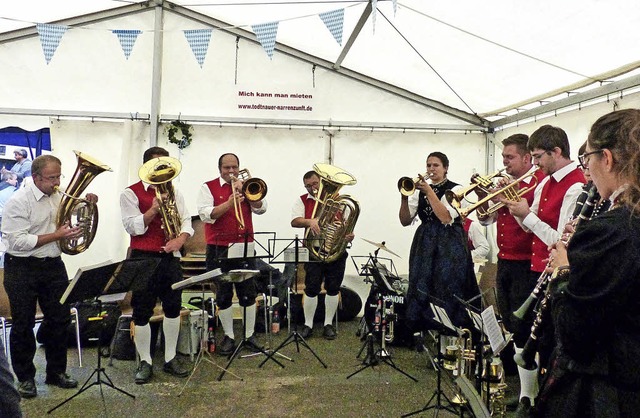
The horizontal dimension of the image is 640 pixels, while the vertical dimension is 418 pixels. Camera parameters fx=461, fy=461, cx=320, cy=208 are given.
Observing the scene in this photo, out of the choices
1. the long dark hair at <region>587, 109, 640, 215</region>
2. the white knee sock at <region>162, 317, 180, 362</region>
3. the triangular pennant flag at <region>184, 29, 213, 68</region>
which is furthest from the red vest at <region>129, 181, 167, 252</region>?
the long dark hair at <region>587, 109, 640, 215</region>

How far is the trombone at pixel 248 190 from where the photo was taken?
493 centimetres

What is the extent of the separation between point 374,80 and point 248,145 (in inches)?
88.2

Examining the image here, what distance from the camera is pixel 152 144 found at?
670cm

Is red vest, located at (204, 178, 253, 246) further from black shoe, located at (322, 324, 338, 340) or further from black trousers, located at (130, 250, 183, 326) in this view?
black shoe, located at (322, 324, 338, 340)

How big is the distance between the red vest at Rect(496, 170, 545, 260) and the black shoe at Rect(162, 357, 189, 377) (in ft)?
10.6

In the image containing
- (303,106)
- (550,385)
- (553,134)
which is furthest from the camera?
(303,106)

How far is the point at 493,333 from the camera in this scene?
242 cm

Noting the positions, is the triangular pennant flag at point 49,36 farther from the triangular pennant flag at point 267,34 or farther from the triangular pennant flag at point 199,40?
the triangular pennant flag at point 267,34

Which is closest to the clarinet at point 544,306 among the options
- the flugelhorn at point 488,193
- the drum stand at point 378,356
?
the flugelhorn at point 488,193

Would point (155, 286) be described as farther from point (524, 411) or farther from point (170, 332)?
point (524, 411)

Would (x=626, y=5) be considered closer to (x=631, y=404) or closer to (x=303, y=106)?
(x=631, y=404)

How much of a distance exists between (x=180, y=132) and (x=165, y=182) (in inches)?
110

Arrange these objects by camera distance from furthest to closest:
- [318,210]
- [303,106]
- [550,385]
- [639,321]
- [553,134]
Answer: [303,106], [318,210], [553,134], [550,385], [639,321]

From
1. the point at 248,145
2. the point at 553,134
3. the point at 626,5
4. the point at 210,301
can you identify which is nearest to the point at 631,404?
the point at 553,134
